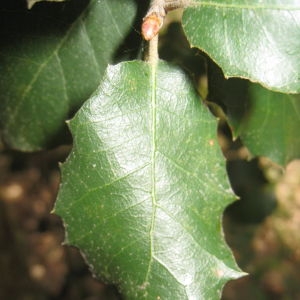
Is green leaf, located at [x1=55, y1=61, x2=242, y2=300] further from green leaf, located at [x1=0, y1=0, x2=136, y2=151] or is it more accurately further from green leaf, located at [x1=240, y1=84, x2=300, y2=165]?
green leaf, located at [x1=240, y1=84, x2=300, y2=165]

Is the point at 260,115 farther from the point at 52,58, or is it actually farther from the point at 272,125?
the point at 52,58

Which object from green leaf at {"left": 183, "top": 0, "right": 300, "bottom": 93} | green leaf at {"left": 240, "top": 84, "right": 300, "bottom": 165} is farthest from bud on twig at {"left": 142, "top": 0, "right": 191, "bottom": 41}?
green leaf at {"left": 240, "top": 84, "right": 300, "bottom": 165}

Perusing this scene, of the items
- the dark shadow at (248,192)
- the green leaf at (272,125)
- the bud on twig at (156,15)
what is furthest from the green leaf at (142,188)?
the dark shadow at (248,192)

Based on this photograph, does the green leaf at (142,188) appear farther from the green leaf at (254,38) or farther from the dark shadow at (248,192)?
the dark shadow at (248,192)

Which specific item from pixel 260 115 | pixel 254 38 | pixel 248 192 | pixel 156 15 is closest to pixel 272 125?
pixel 260 115

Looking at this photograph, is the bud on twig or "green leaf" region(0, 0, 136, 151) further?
"green leaf" region(0, 0, 136, 151)

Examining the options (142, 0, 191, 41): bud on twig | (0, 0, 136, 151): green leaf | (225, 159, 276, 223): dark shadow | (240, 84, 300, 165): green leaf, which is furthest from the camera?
(225, 159, 276, 223): dark shadow
